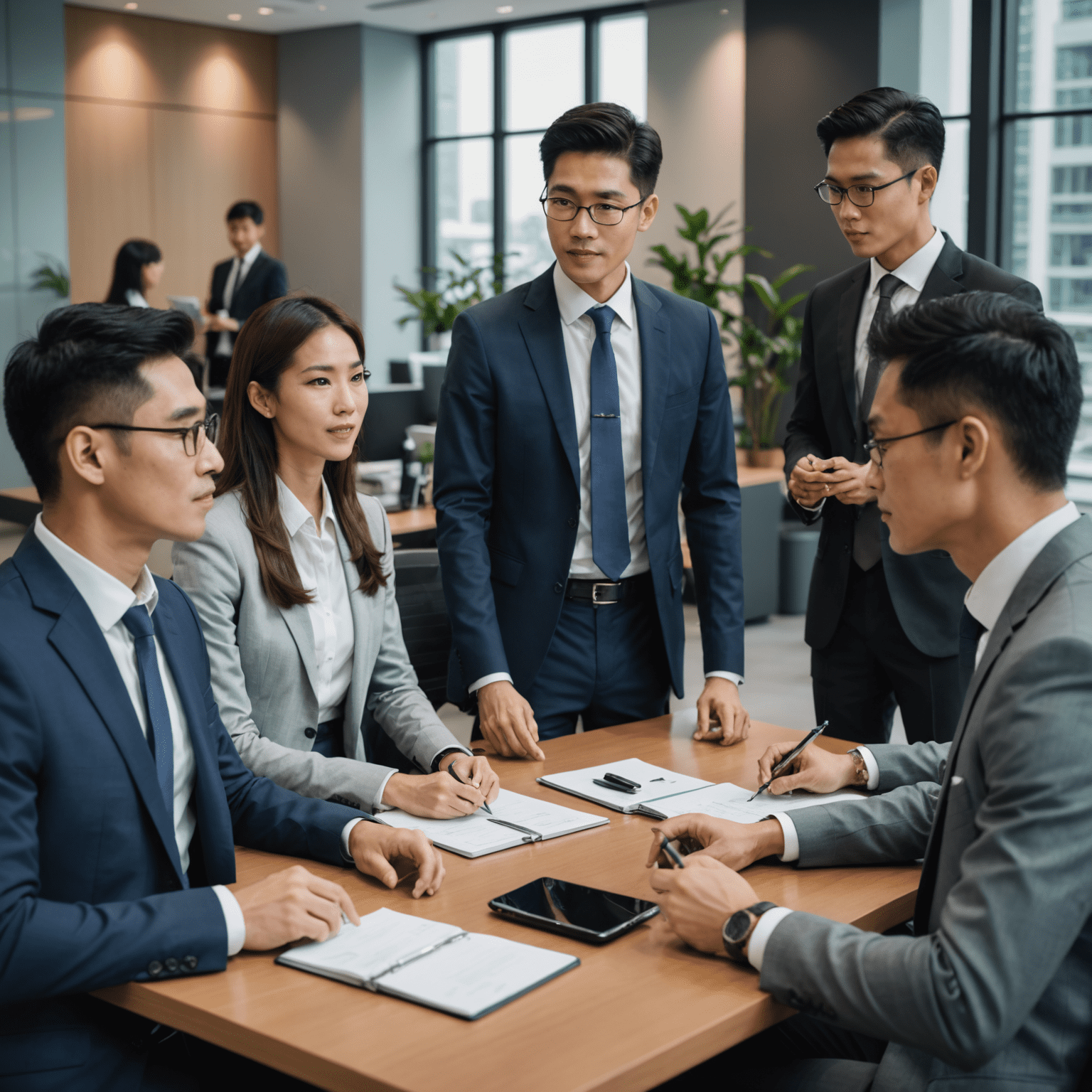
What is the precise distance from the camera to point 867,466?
2545mm

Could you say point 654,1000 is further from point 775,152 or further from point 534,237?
point 534,237

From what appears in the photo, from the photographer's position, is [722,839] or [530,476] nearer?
[722,839]

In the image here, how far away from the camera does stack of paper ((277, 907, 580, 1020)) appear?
4.42ft

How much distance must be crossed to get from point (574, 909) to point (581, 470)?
1126 mm

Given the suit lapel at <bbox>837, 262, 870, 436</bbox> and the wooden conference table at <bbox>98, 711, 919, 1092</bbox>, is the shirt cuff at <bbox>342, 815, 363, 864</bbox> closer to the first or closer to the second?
the wooden conference table at <bbox>98, 711, 919, 1092</bbox>

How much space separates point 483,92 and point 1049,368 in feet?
37.7

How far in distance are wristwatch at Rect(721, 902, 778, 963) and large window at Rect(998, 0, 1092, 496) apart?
7.05 metres

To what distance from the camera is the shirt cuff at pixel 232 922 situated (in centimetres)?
145

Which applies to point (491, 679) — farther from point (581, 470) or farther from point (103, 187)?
point (103, 187)

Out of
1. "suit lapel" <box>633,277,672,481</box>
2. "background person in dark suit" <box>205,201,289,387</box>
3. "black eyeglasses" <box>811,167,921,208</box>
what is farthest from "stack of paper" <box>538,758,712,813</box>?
"background person in dark suit" <box>205,201,289,387</box>

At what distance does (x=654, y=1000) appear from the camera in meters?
1.37

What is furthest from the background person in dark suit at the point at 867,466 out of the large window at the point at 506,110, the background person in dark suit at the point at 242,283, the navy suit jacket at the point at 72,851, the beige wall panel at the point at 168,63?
the beige wall panel at the point at 168,63

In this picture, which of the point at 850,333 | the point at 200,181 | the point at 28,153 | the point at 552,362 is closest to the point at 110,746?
the point at 552,362

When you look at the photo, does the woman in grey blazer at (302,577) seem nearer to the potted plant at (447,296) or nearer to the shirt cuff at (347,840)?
the shirt cuff at (347,840)
